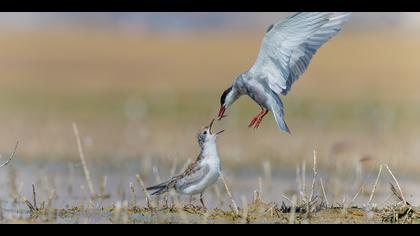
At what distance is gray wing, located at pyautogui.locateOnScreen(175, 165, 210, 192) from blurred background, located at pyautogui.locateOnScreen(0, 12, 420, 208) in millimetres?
712

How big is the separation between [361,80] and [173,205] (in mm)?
19668

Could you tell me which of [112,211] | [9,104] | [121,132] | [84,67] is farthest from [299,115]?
[112,211]

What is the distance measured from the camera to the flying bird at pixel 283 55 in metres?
11.4

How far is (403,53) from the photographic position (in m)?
33.7

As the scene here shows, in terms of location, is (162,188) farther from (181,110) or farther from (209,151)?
(181,110)

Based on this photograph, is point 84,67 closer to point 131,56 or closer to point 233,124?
point 131,56

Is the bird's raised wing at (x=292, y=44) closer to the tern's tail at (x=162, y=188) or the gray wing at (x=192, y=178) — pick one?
the gray wing at (x=192, y=178)

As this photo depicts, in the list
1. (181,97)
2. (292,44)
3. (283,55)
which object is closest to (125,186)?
(283,55)

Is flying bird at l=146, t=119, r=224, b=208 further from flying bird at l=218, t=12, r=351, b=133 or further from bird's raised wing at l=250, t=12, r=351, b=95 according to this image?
bird's raised wing at l=250, t=12, r=351, b=95

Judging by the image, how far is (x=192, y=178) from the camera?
436 inches

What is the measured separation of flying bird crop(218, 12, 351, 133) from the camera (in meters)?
11.4

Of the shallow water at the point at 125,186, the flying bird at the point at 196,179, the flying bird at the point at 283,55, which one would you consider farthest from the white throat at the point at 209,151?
the shallow water at the point at 125,186

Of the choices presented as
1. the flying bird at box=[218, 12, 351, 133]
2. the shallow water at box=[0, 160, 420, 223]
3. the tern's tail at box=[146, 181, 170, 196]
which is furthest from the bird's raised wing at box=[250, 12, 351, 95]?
the tern's tail at box=[146, 181, 170, 196]

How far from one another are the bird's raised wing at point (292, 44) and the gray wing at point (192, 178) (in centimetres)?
128
